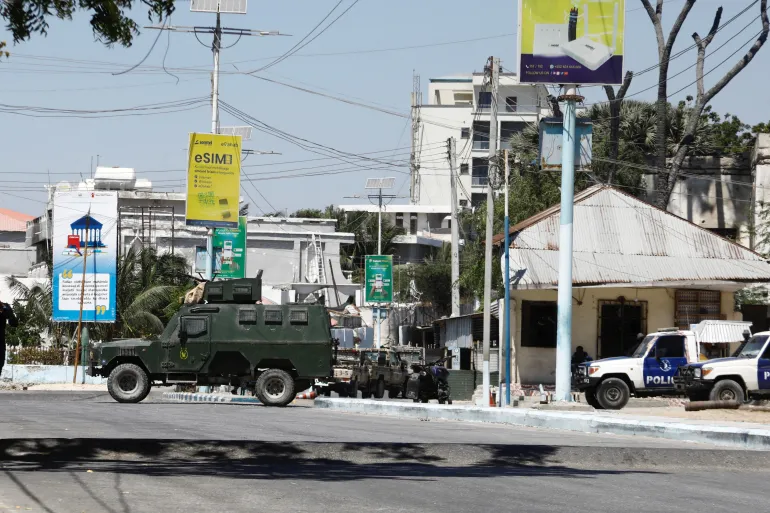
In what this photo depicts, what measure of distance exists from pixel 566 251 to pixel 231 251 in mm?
20143

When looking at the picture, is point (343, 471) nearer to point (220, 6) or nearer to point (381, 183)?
point (220, 6)

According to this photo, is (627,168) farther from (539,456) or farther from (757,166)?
(539,456)

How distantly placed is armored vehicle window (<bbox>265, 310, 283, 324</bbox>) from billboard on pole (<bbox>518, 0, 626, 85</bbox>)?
26.8 ft

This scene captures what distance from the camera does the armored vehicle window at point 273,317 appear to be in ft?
87.6

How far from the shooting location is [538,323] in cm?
3756

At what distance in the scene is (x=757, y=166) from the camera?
5081 centimetres

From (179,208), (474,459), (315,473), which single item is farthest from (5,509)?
(179,208)

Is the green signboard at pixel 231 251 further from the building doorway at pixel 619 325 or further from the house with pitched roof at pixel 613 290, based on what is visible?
the building doorway at pixel 619 325

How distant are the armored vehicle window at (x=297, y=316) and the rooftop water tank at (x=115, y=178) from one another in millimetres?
56757

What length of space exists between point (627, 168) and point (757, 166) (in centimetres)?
622

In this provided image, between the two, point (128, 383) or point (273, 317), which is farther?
point (273, 317)

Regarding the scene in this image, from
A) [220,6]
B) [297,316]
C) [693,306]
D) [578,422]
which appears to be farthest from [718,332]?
[220,6]

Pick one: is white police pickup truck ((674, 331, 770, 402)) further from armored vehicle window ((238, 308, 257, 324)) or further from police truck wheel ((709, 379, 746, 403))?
armored vehicle window ((238, 308, 257, 324))

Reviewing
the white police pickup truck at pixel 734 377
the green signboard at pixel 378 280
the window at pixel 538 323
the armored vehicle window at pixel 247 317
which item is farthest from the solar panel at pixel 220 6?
the white police pickup truck at pixel 734 377
